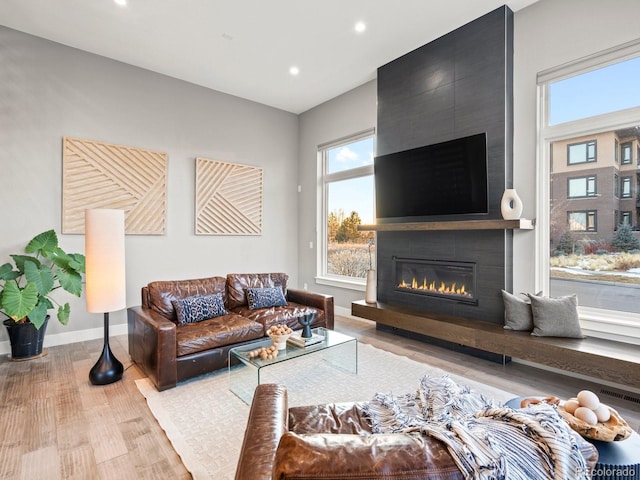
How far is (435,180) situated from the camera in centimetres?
399

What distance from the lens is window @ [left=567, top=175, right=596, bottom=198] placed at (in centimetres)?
312

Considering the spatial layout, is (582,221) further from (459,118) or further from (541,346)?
(459,118)

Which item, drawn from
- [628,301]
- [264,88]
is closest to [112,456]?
[628,301]

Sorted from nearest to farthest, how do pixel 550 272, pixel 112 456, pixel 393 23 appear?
pixel 112 456 < pixel 550 272 < pixel 393 23

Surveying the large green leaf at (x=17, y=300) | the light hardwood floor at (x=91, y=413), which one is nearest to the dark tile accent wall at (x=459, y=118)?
the light hardwood floor at (x=91, y=413)

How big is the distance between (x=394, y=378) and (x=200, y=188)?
12.7 ft

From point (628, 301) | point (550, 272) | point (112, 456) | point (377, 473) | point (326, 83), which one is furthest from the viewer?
point (326, 83)

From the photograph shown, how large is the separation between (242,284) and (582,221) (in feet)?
12.2

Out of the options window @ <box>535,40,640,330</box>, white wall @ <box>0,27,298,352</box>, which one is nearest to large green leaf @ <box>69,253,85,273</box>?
white wall @ <box>0,27,298,352</box>

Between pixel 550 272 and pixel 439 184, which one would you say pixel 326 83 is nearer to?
pixel 439 184

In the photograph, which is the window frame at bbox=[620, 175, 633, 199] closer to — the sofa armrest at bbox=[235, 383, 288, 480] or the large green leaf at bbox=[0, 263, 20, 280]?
the sofa armrest at bbox=[235, 383, 288, 480]

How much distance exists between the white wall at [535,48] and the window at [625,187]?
2.19 ft

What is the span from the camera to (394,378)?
122 inches

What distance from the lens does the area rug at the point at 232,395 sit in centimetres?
205
